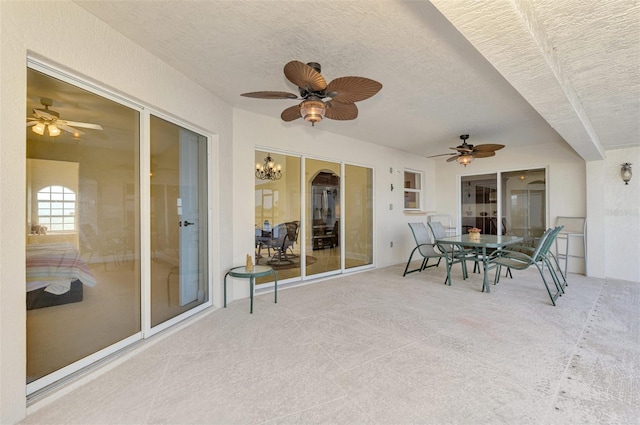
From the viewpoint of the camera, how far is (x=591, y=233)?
490 cm

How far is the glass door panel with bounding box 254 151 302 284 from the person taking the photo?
13.2 ft

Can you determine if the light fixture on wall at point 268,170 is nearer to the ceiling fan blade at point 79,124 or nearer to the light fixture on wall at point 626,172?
the ceiling fan blade at point 79,124

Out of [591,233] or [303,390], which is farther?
[591,233]

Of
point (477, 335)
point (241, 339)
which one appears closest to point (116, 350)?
point (241, 339)

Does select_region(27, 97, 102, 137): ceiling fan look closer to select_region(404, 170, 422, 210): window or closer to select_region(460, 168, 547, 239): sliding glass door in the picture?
select_region(404, 170, 422, 210): window

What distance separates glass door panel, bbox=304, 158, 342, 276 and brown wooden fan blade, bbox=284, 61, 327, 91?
7.99 ft

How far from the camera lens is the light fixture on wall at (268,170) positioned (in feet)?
13.2

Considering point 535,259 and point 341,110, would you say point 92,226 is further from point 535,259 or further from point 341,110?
point 535,259

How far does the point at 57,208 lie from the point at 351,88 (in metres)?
2.18

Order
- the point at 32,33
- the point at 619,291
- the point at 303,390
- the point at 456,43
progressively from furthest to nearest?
the point at 619,291 → the point at 456,43 → the point at 303,390 → the point at 32,33

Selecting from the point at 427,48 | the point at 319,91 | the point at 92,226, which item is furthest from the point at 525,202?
the point at 92,226

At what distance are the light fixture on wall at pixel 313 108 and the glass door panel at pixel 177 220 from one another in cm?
138

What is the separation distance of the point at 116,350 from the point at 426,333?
2579mm

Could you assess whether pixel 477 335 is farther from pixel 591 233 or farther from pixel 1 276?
pixel 591 233
